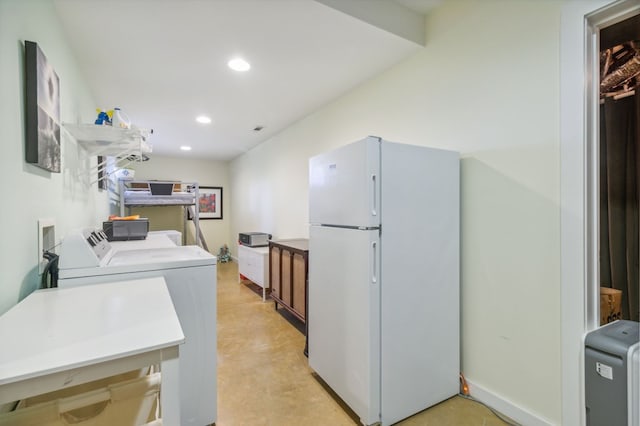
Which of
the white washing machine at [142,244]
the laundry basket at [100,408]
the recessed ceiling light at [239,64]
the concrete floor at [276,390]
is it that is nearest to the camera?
the laundry basket at [100,408]

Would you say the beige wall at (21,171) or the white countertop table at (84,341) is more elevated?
the beige wall at (21,171)

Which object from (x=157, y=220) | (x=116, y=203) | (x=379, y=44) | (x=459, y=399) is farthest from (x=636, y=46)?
(x=157, y=220)

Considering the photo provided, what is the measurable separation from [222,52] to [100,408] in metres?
2.23

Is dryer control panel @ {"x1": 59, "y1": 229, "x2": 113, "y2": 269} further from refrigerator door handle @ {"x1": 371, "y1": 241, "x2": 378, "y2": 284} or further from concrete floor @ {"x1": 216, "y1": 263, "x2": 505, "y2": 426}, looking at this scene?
refrigerator door handle @ {"x1": 371, "y1": 241, "x2": 378, "y2": 284}

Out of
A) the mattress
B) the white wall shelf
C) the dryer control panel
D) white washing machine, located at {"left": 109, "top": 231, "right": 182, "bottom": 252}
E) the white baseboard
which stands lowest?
the white baseboard

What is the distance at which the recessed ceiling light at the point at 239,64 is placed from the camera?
2.29 metres

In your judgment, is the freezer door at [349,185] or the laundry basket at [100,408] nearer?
the laundry basket at [100,408]

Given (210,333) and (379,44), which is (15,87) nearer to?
(210,333)

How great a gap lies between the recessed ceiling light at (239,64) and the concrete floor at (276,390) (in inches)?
95.7

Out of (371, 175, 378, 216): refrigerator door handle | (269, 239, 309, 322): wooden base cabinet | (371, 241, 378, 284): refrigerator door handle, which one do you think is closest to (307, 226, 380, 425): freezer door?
(371, 241, 378, 284): refrigerator door handle

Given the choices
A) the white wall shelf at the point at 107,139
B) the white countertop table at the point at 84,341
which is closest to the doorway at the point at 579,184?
the white countertop table at the point at 84,341

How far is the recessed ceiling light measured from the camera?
2292 mm

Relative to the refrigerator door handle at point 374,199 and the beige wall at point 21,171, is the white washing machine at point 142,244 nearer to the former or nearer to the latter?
the beige wall at point 21,171

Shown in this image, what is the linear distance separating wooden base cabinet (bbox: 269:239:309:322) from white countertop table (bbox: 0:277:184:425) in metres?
1.78
